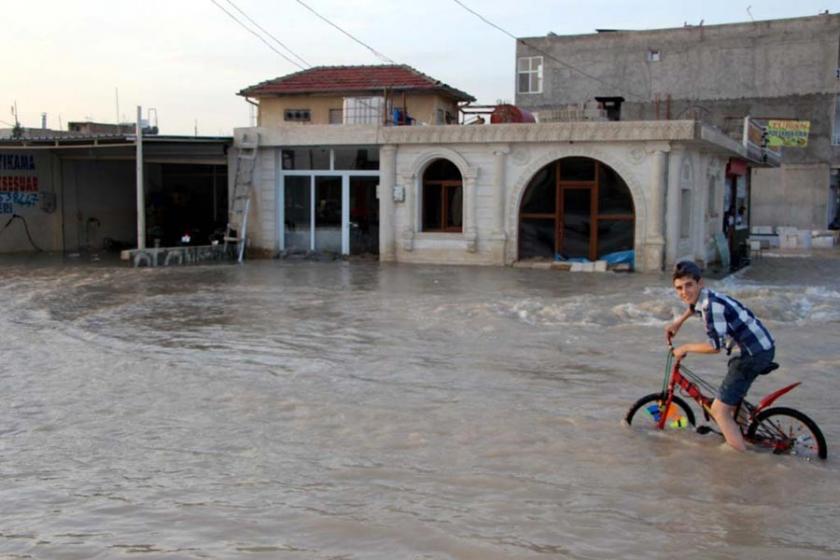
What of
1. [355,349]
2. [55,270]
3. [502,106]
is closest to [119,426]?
[355,349]

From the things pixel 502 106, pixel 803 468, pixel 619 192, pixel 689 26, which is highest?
pixel 689 26

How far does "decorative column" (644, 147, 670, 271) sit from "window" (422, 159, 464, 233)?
4954 mm

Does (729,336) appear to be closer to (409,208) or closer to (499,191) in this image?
(499,191)

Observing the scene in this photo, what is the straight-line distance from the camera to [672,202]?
21.8 meters

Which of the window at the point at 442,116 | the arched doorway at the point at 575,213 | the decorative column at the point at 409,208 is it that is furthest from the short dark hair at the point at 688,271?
the window at the point at 442,116

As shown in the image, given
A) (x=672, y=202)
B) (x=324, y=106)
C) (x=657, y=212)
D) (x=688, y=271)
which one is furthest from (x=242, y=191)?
(x=688, y=271)

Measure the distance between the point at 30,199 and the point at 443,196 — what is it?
13.0 meters

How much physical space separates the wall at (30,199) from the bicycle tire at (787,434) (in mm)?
25262

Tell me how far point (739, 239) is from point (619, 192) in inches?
347

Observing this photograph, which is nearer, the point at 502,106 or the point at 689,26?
the point at 502,106

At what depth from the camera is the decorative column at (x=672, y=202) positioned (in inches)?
855

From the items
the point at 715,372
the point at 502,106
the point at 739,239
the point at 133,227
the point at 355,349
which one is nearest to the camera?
the point at 715,372

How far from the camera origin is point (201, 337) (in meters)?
12.7

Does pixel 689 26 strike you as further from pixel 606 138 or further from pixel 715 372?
pixel 715 372
